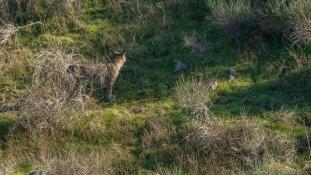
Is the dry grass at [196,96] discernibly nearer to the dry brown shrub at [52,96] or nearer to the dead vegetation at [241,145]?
the dead vegetation at [241,145]

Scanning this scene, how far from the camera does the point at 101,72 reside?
13195 millimetres

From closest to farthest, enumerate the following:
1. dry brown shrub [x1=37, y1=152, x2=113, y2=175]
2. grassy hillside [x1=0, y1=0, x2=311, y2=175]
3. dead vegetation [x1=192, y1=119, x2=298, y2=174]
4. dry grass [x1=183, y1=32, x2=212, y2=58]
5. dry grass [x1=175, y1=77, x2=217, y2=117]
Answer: dry brown shrub [x1=37, y1=152, x2=113, y2=175]
dead vegetation [x1=192, y1=119, x2=298, y2=174]
grassy hillside [x1=0, y1=0, x2=311, y2=175]
dry grass [x1=175, y1=77, x2=217, y2=117]
dry grass [x1=183, y1=32, x2=212, y2=58]

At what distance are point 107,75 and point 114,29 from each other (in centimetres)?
199

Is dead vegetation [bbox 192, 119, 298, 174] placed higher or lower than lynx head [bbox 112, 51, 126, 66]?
lower

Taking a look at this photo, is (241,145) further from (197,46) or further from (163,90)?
(197,46)

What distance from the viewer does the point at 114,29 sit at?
15023mm

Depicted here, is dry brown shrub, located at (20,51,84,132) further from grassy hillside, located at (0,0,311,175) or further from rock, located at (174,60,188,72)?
rock, located at (174,60,188,72)

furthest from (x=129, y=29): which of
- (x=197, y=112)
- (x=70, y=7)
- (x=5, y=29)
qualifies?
A: (x=197, y=112)

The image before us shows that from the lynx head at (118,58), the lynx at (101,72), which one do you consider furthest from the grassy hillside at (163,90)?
the lynx head at (118,58)

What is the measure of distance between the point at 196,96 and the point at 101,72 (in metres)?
2.08

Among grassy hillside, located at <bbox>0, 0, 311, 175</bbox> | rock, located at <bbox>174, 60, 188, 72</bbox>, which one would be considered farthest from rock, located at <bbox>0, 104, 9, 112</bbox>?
rock, located at <bbox>174, 60, 188, 72</bbox>

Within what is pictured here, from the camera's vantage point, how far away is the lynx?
1322 centimetres

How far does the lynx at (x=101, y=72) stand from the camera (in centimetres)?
1322

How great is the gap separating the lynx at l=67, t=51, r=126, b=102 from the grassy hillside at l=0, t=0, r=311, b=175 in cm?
24
